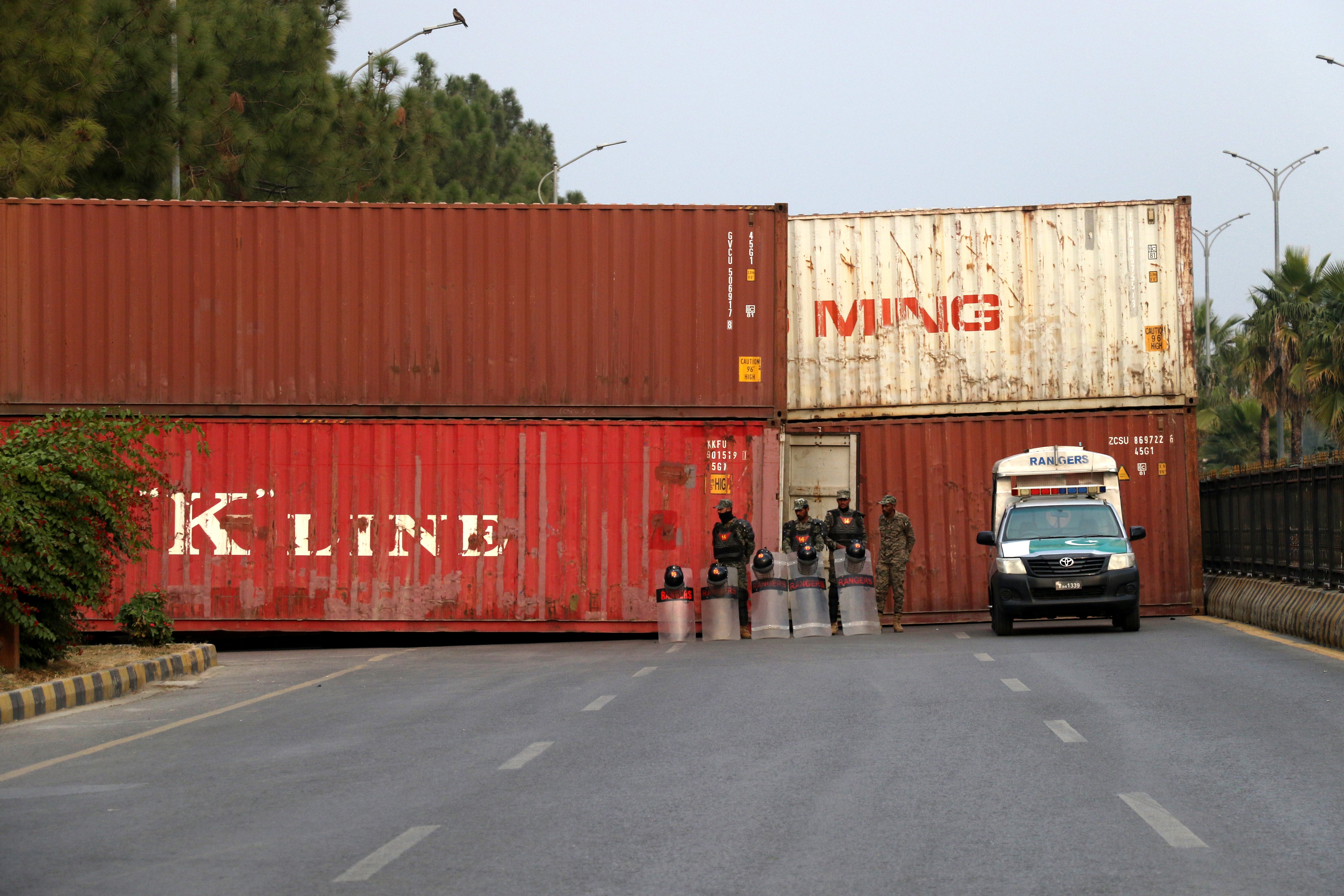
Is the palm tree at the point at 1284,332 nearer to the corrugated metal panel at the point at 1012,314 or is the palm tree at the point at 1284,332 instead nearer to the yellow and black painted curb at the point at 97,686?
the corrugated metal panel at the point at 1012,314

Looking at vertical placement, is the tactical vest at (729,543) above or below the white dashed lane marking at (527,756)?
above

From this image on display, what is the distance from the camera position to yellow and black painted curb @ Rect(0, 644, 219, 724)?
1255cm

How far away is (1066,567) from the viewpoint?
17.8 meters

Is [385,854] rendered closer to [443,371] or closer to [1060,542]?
[1060,542]

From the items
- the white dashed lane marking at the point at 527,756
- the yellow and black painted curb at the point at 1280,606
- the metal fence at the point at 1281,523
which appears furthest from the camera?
the metal fence at the point at 1281,523

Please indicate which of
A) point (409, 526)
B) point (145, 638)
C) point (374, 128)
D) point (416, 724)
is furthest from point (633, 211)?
point (374, 128)

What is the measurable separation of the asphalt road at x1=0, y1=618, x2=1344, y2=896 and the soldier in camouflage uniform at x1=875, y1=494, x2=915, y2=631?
4.79 m

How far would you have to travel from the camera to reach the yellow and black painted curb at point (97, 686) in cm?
1255

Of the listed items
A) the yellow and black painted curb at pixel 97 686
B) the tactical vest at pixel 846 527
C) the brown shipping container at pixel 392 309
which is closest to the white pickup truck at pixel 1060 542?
the tactical vest at pixel 846 527

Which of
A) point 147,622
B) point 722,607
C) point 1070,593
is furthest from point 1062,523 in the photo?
point 147,622

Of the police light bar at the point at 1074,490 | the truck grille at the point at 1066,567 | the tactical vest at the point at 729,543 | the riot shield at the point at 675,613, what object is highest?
the police light bar at the point at 1074,490

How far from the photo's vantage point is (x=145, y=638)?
56.9ft

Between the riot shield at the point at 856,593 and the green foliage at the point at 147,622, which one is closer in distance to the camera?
the green foliage at the point at 147,622

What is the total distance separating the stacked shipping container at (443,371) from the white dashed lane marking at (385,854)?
1211 centimetres
